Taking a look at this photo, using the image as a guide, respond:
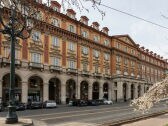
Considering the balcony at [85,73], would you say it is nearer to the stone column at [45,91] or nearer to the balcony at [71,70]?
the balcony at [71,70]

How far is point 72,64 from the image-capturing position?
64.8m

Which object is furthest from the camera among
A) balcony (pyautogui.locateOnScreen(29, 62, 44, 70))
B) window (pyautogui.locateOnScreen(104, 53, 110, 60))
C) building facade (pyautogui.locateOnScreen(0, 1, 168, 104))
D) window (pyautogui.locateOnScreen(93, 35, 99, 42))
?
window (pyautogui.locateOnScreen(104, 53, 110, 60))

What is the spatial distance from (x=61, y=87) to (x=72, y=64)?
223 inches

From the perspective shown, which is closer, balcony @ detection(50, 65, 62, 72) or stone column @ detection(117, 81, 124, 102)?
balcony @ detection(50, 65, 62, 72)

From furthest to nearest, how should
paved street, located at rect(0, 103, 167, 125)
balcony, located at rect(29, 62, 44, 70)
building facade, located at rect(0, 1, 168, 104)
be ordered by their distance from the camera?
balcony, located at rect(29, 62, 44, 70) → building facade, located at rect(0, 1, 168, 104) → paved street, located at rect(0, 103, 167, 125)

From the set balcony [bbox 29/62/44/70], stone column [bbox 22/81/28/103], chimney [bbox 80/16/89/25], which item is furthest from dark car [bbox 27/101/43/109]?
chimney [bbox 80/16/89/25]

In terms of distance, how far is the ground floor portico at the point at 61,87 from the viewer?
5216 centimetres

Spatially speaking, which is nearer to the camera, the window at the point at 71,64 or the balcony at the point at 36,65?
the balcony at the point at 36,65

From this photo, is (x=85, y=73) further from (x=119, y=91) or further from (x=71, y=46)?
(x=119, y=91)

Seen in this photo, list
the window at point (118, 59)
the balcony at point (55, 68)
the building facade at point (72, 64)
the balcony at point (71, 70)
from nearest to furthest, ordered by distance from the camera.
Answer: the building facade at point (72, 64) < the balcony at point (55, 68) < the balcony at point (71, 70) < the window at point (118, 59)

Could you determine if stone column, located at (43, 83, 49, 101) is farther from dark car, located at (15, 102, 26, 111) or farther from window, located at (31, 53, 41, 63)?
dark car, located at (15, 102, 26, 111)

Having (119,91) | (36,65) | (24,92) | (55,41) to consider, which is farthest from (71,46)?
(119,91)

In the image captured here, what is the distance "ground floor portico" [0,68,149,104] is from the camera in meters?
52.2

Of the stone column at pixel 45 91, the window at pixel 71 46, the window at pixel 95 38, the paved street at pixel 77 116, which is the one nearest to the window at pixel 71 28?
the window at pixel 71 46
